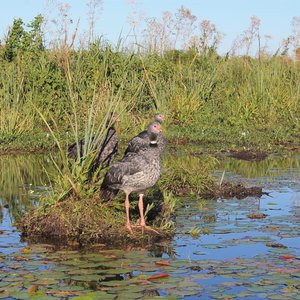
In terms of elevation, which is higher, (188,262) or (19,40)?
(19,40)

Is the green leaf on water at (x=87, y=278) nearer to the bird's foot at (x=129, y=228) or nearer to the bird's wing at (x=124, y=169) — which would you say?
the bird's foot at (x=129, y=228)

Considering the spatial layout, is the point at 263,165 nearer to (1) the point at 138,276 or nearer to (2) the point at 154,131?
(2) the point at 154,131

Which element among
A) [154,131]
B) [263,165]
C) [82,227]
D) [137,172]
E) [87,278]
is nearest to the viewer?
[87,278]

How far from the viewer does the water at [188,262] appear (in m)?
5.55

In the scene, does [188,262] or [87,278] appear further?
[188,262]

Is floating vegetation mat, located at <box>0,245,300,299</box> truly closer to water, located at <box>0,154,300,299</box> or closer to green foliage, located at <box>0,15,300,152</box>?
water, located at <box>0,154,300,299</box>

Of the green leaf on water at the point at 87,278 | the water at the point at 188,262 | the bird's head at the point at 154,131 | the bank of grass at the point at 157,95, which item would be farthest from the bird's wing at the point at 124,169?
the bank of grass at the point at 157,95

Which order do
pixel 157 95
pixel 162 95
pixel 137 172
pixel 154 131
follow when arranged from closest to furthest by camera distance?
1. pixel 137 172
2. pixel 154 131
3. pixel 162 95
4. pixel 157 95

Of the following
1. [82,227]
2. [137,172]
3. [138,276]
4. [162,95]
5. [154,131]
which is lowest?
[138,276]

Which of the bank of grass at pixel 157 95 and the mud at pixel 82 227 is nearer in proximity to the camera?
the mud at pixel 82 227

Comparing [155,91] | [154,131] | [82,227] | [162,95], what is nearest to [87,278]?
[82,227]

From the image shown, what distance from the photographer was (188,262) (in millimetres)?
6445

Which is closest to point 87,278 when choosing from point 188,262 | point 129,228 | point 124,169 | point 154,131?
point 188,262

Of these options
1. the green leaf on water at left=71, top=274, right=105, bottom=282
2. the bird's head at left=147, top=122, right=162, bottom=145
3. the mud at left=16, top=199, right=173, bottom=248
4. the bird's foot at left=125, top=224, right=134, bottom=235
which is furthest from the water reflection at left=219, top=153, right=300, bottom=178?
the green leaf on water at left=71, top=274, right=105, bottom=282
